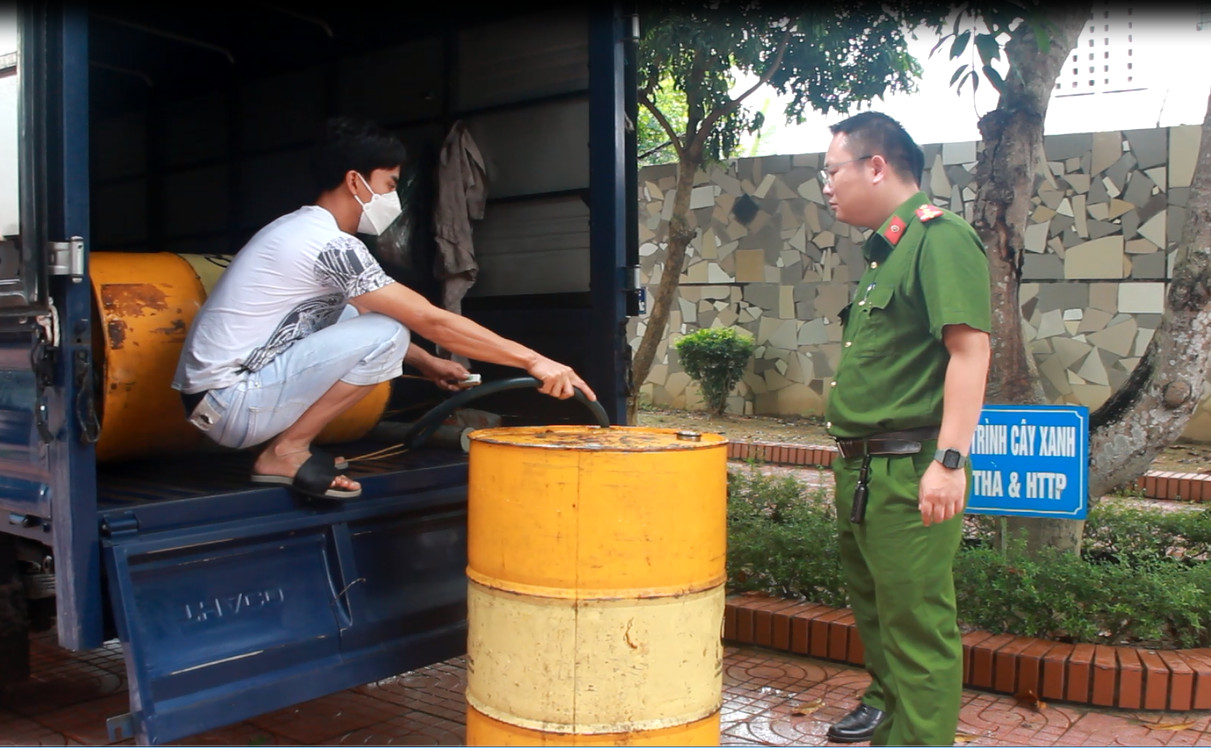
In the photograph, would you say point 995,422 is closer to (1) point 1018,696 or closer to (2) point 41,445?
(1) point 1018,696

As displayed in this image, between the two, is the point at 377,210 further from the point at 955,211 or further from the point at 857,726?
the point at 955,211

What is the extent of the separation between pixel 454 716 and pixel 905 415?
1.92 meters

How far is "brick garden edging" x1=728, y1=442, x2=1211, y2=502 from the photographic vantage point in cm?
781

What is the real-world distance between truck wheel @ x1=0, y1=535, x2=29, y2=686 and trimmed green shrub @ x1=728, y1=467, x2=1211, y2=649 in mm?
2845

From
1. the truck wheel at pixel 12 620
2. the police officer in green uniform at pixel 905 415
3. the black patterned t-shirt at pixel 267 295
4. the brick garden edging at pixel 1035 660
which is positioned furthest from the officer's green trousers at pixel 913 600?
the truck wheel at pixel 12 620

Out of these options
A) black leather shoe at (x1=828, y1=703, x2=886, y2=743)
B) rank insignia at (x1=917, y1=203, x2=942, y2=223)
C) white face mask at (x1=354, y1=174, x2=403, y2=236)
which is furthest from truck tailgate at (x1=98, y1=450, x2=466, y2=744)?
rank insignia at (x1=917, y1=203, x2=942, y2=223)

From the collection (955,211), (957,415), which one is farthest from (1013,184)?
(955,211)

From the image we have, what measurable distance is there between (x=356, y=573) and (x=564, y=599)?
0.86 metres

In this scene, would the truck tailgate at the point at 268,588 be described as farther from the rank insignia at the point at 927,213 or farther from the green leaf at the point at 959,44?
the green leaf at the point at 959,44

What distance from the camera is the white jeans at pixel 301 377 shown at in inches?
123

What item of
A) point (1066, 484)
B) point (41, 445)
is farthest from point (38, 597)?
point (1066, 484)

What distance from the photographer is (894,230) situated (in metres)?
3.11

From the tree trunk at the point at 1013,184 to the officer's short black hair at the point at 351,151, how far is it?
286cm

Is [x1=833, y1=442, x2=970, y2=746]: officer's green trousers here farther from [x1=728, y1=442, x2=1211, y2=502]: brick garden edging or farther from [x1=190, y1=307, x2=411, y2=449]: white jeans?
[x1=728, y1=442, x2=1211, y2=502]: brick garden edging
